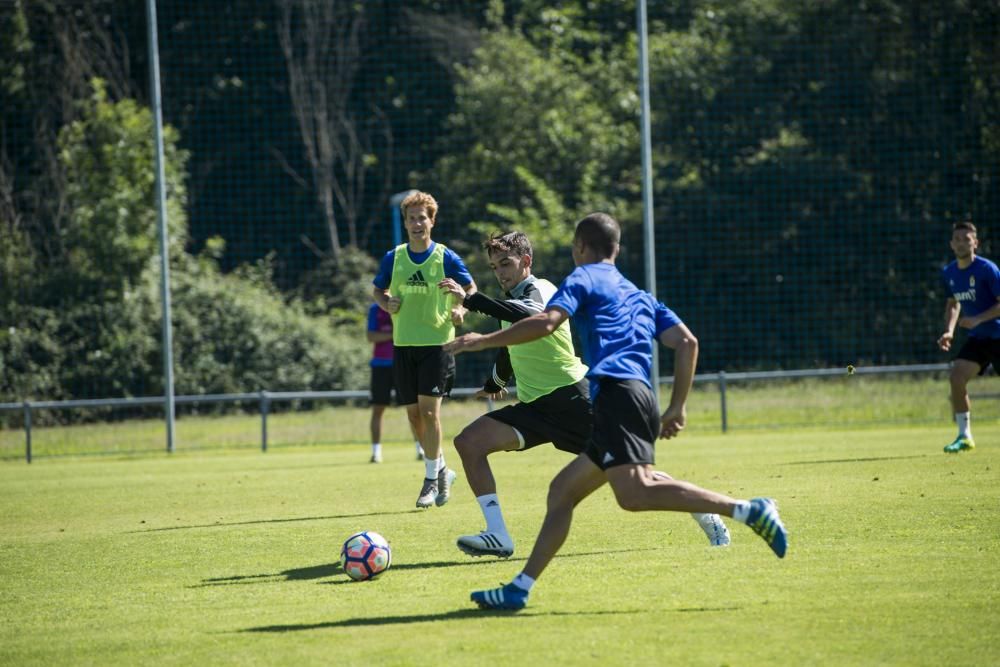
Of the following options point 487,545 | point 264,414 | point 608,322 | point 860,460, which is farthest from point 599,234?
point 264,414

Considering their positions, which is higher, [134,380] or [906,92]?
[906,92]

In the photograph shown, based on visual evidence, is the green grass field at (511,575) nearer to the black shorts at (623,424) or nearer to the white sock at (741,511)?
the white sock at (741,511)

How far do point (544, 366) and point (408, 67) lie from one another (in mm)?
26158

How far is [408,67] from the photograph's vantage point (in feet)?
109

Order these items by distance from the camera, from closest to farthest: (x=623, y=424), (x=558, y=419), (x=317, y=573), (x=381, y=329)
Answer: (x=623, y=424) → (x=317, y=573) → (x=558, y=419) → (x=381, y=329)

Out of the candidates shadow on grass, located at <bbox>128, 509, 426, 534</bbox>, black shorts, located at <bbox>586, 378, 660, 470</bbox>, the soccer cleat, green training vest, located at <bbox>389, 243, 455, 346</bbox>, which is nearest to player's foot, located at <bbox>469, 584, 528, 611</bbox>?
black shorts, located at <bbox>586, 378, 660, 470</bbox>

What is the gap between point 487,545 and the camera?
25.6 feet

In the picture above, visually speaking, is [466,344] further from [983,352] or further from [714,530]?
[983,352]

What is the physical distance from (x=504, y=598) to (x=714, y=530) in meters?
2.21

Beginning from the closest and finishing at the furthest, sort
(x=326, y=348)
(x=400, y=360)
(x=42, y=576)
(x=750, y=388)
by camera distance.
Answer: (x=42, y=576)
(x=400, y=360)
(x=750, y=388)
(x=326, y=348)

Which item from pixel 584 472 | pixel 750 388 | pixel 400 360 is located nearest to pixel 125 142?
pixel 750 388

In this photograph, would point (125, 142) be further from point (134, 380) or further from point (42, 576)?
point (42, 576)

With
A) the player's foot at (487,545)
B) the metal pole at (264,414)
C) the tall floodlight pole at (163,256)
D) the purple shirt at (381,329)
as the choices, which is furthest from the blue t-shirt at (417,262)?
the tall floodlight pole at (163,256)

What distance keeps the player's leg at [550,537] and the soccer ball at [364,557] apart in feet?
3.81
